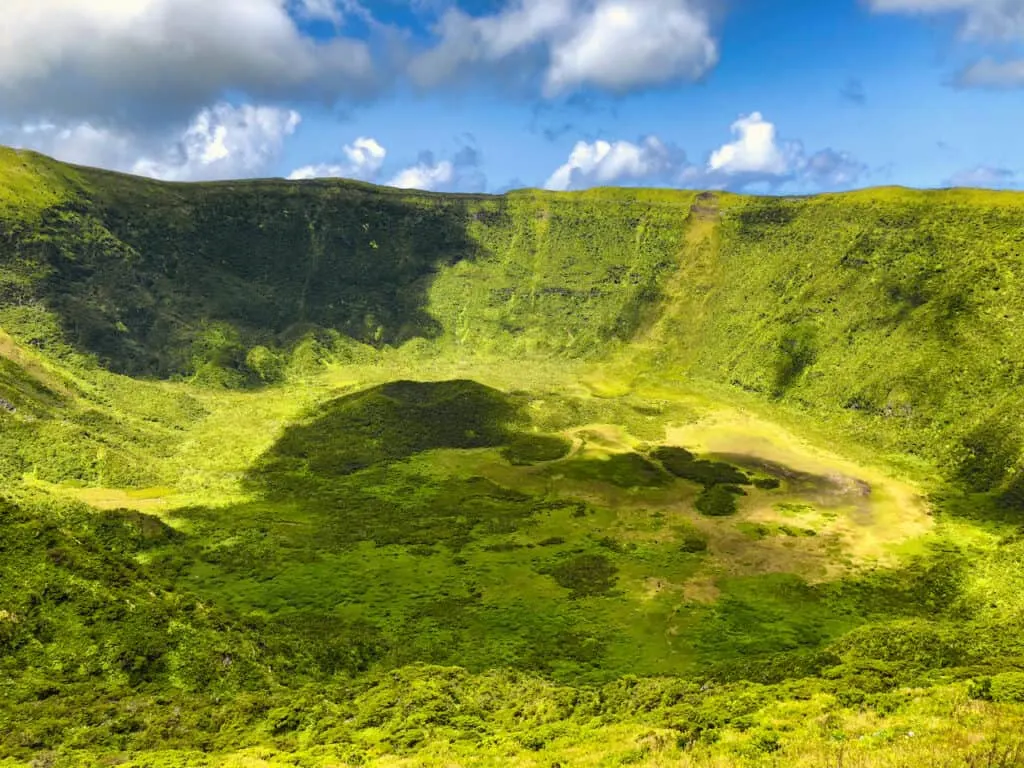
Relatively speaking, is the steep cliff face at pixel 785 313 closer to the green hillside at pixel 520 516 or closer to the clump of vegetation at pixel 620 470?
the green hillside at pixel 520 516

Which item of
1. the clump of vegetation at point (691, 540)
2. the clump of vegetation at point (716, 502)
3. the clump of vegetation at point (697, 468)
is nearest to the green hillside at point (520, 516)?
the clump of vegetation at point (691, 540)

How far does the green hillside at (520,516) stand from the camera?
37.3m

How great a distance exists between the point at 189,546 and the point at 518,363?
122805mm

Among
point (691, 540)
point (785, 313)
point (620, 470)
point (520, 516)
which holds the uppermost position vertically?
point (785, 313)

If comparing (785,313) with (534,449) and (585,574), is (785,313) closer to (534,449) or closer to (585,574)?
(534,449)

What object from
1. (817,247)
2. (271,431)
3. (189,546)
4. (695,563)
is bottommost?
(189,546)

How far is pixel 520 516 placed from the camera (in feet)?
308

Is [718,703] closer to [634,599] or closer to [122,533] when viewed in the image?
[634,599]

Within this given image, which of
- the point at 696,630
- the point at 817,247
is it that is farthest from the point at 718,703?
the point at 817,247

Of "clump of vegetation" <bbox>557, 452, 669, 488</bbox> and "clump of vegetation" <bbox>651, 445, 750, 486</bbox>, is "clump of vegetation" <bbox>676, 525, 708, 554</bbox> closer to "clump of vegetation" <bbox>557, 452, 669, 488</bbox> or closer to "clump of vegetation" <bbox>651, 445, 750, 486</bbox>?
"clump of vegetation" <bbox>557, 452, 669, 488</bbox>

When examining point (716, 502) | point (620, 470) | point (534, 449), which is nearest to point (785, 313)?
point (620, 470)

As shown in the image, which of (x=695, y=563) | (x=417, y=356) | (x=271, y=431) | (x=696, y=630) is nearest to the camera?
(x=696, y=630)

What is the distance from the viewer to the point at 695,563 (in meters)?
77.4

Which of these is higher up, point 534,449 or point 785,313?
point 785,313
